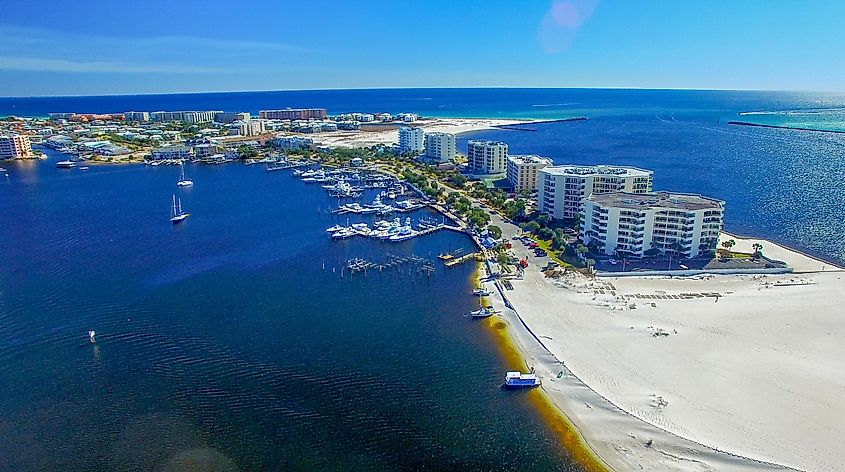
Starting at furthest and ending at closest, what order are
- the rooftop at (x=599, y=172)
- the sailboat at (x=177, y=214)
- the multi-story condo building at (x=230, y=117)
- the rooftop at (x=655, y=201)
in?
the multi-story condo building at (x=230, y=117) → the sailboat at (x=177, y=214) → the rooftop at (x=599, y=172) → the rooftop at (x=655, y=201)

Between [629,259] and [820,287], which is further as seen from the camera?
[629,259]

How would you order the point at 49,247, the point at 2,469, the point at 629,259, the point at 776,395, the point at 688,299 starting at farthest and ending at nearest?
the point at 49,247 < the point at 629,259 < the point at 688,299 < the point at 776,395 < the point at 2,469

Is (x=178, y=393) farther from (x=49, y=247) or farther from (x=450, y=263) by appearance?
(x=49, y=247)

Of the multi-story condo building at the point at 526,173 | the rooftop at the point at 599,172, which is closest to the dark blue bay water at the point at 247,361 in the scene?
the rooftop at the point at 599,172

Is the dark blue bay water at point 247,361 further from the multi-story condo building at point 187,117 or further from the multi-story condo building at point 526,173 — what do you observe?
the multi-story condo building at point 187,117

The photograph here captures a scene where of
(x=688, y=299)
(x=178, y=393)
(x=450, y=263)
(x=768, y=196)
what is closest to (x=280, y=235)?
(x=450, y=263)

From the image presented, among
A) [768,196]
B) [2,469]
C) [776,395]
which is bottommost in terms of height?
[2,469]

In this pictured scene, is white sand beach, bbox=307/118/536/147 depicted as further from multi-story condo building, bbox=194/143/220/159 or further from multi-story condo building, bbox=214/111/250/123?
multi-story condo building, bbox=214/111/250/123
